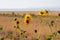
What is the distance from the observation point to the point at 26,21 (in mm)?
4496

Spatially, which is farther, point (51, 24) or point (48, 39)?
point (51, 24)

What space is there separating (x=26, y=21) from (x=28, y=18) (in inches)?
4.3

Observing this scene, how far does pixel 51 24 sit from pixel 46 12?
263 millimetres

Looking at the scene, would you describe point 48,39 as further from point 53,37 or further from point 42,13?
point 42,13

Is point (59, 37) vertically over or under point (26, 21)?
under

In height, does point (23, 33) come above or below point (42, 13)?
below

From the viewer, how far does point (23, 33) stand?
15.1 ft

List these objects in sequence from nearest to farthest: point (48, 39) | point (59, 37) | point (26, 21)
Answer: point (48, 39), point (26, 21), point (59, 37)

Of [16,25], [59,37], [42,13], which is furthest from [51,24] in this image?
[59,37]

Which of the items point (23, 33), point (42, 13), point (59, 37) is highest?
point (42, 13)

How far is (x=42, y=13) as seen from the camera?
471 centimetres

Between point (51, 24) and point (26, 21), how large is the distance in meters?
0.46

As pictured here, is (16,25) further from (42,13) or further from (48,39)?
(48,39)

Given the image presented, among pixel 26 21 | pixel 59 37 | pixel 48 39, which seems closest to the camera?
pixel 48 39
